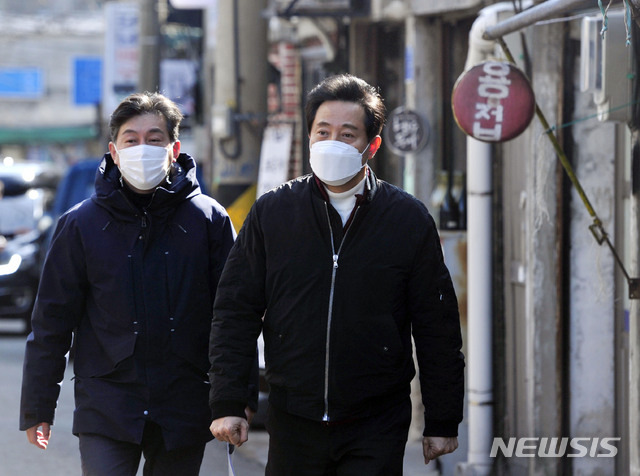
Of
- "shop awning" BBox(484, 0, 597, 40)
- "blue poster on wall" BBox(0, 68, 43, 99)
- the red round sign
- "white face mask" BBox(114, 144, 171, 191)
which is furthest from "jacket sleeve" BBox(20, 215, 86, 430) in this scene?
"blue poster on wall" BBox(0, 68, 43, 99)

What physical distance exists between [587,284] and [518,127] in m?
1.34

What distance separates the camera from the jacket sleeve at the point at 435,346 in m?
4.29

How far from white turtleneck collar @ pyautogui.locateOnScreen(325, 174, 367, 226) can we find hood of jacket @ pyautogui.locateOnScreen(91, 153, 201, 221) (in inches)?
31.8

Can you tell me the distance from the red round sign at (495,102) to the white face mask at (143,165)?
190cm

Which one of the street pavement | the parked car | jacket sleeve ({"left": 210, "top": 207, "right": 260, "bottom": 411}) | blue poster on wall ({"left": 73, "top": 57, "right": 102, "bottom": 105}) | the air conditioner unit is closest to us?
jacket sleeve ({"left": 210, "top": 207, "right": 260, "bottom": 411})

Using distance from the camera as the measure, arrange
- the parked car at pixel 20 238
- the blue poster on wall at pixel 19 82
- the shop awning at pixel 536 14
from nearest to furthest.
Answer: the shop awning at pixel 536 14, the parked car at pixel 20 238, the blue poster on wall at pixel 19 82

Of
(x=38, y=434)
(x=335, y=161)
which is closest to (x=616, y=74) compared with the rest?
(x=335, y=161)

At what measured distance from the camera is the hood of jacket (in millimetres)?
4914

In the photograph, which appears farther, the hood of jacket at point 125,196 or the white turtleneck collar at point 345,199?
the hood of jacket at point 125,196

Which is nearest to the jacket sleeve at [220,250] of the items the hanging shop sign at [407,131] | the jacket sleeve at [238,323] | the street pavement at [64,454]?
the jacket sleeve at [238,323]

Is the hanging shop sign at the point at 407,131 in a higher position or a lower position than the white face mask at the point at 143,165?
higher

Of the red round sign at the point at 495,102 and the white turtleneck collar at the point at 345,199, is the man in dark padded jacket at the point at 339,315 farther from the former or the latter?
the red round sign at the point at 495,102

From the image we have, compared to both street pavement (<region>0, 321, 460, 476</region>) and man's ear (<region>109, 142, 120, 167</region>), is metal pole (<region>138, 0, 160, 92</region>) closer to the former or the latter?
street pavement (<region>0, 321, 460, 476</region>)

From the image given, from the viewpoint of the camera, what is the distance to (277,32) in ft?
51.7
